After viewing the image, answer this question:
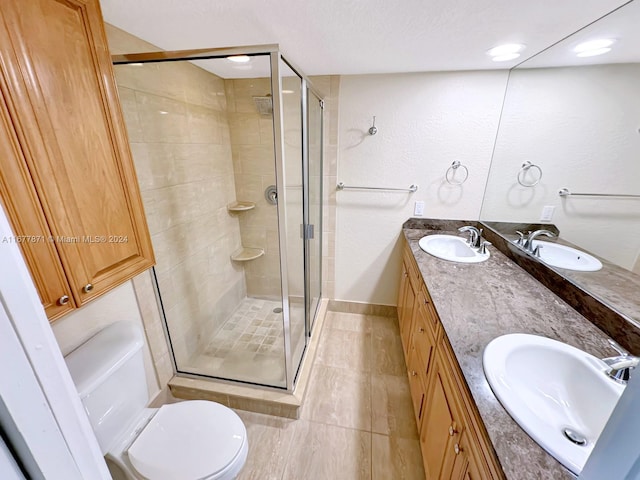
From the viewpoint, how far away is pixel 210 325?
2.23 metres


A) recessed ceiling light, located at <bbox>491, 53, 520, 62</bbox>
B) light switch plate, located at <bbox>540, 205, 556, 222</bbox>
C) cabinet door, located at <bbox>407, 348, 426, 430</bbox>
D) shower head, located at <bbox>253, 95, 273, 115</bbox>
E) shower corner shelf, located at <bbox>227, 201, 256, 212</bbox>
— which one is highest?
recessed ceiling light, located at <bbox>491, 53, 520, 62</bbox>

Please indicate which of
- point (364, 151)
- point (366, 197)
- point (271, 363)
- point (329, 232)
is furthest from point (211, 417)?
point (364, 151)

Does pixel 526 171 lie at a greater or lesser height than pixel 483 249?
greater

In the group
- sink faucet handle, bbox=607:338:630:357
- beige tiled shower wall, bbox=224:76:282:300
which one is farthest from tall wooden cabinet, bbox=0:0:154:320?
sink faucet handle, bbox=607:338:630:357

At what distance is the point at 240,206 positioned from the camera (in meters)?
2.43

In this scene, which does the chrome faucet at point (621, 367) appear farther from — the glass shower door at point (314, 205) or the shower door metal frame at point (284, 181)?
the glass shower door at point (314, 205)

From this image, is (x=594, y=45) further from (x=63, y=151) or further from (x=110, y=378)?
(x=110, y=378)

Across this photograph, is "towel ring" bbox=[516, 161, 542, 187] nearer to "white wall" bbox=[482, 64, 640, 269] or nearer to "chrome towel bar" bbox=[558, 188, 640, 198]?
"white wall" bbox=[482, 64, 640, 269]

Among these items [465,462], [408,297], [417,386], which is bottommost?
[417,386]

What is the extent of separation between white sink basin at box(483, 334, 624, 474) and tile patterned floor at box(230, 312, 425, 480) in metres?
0.87

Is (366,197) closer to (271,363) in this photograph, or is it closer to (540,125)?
(540,125)

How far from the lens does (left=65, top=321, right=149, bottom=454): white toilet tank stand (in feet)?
3.29

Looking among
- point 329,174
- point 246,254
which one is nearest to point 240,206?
point 246,254

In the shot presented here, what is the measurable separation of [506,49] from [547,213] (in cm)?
95
